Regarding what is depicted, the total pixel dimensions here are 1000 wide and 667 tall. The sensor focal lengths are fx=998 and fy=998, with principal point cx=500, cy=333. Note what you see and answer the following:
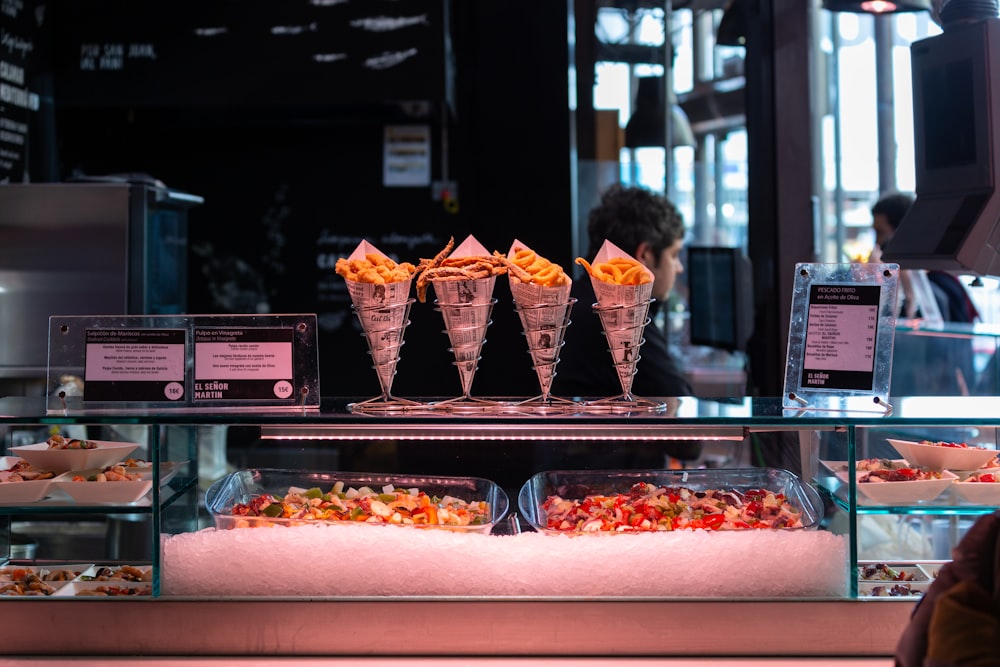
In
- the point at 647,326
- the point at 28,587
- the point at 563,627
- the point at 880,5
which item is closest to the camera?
the point at 563,627

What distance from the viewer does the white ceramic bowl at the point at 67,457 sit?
6.13ft

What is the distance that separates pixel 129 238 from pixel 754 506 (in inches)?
96.1

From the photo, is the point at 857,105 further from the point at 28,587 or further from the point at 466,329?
the point at 28,587

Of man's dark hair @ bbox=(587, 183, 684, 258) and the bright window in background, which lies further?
the bright window in background

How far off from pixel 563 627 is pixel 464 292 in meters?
0.61

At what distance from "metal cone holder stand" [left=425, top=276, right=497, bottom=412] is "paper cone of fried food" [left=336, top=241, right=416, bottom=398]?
7cm

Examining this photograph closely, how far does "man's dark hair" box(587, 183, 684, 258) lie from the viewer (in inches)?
128

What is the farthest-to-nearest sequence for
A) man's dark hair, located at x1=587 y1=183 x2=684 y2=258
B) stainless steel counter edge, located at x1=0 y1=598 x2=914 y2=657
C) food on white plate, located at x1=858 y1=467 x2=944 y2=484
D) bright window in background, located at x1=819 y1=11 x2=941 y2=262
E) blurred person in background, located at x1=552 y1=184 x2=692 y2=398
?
bright window in background, located at x1=819 y1=11 x2=941 y2=262
man's dark hair, located at x1=587 y1=183 x2=684 y2=258
blurred person in background, located at x1=552 y1=184 x2=692 y2=398
food on white plate, located at x1=858 y1=467 x2=944 y2=484
stainless steel counter edge, located at x1=0 y1=598 x2=914 y2=657

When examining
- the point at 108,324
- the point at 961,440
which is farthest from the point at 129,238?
the point at 961,440

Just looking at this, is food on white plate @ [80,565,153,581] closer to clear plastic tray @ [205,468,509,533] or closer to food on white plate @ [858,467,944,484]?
clear plastic tray @ [205,468,509,533]

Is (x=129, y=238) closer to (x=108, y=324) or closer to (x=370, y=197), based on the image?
(x=370, y=197)

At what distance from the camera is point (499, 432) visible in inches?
69.0

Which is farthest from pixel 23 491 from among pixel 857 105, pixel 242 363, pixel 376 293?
pixel 857 105

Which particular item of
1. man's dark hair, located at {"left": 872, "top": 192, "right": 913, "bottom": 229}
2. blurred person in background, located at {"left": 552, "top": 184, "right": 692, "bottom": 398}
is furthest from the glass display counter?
man's dark hair, located at {"left": 872, "top": 192, "right": 913, "bottom": 229}
